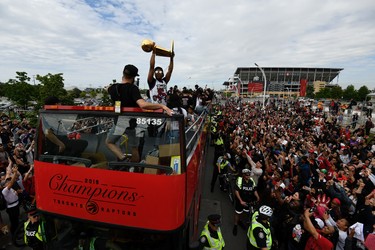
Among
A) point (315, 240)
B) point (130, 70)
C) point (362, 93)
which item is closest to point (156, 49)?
point (130, 70)

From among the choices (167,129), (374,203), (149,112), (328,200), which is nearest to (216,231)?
(167,129)

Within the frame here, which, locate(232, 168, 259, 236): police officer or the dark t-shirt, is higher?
the dark t-shirt

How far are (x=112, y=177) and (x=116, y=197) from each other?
0.25 metres

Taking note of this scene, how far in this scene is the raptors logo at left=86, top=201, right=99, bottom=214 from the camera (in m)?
2.90

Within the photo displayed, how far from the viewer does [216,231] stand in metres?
4.36

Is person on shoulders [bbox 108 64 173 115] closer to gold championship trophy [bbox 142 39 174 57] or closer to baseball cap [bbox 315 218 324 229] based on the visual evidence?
gold championship trophy [bbox 142 39 174 57]

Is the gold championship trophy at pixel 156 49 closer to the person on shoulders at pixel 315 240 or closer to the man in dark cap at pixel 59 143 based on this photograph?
the man in dark cap at pixel 59 143

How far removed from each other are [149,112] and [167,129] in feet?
1.06

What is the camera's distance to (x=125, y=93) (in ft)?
10.7

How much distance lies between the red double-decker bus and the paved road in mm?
4022

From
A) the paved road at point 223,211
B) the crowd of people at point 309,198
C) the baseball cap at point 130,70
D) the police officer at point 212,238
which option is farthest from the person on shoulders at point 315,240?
the baseball cap at point 130,70

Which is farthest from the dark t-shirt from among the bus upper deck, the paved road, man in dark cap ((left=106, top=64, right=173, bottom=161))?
the paved road

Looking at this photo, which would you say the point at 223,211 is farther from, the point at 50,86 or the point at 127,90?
the point at 50,86

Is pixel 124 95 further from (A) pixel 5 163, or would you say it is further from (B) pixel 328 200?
(A) pixel 5 163
